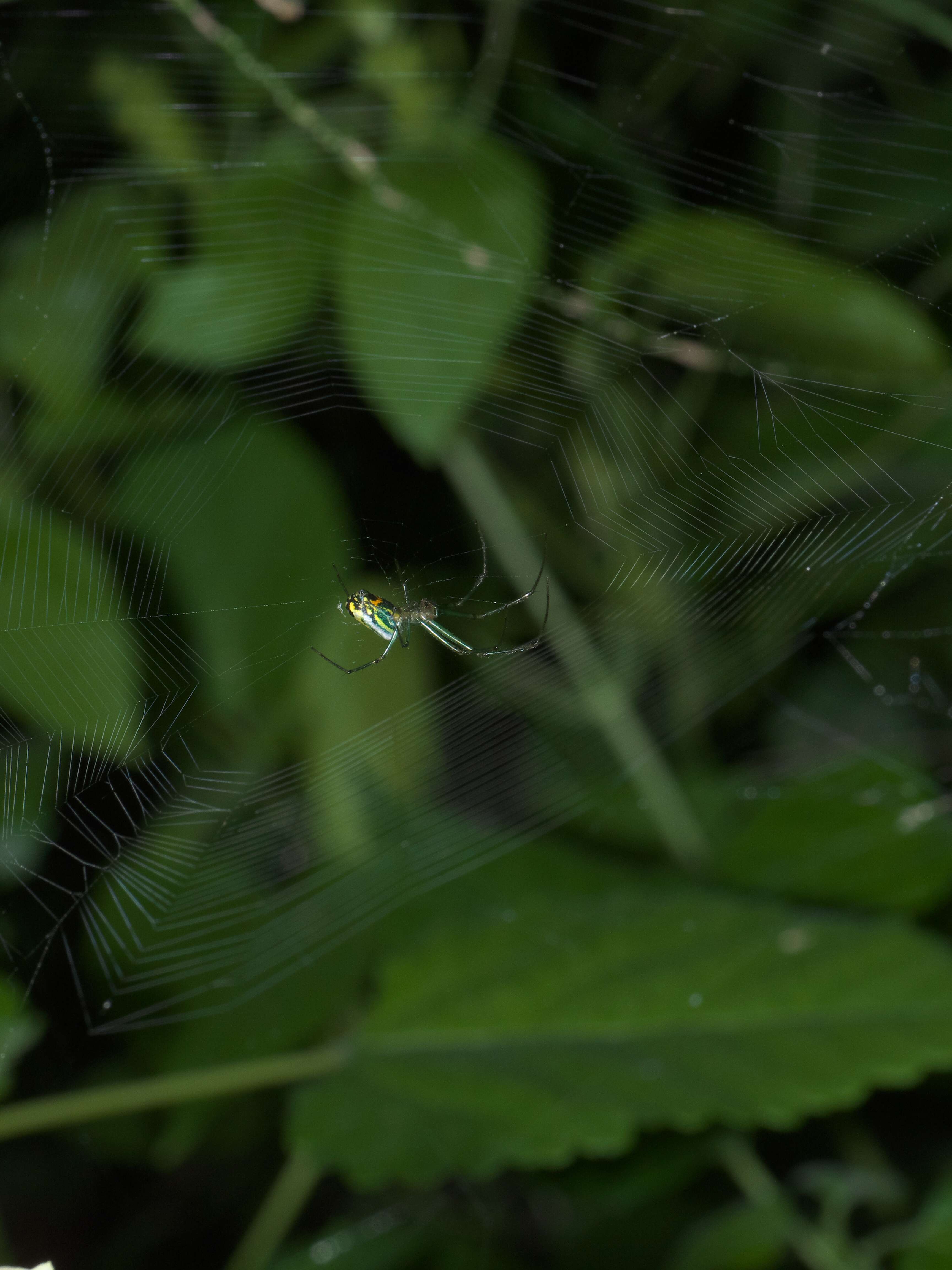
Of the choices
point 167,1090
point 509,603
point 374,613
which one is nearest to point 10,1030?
point 167,1090

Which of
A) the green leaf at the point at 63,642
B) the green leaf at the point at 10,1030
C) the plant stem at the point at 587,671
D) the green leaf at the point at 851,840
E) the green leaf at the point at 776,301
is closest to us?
the green leaf at the point at 10,1030

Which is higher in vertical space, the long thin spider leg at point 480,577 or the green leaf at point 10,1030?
the long thin spider leg at point 480,577

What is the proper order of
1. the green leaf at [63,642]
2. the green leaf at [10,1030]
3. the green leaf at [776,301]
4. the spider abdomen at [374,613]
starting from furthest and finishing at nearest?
the spider abdomen at [374,613] → the green leaf at [776,301] → the green leaf at [63,642] → the green leaf at [10,1030]

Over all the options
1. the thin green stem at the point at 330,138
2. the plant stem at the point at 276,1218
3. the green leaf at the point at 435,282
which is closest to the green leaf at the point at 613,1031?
the plant stem at the point at 276,1218

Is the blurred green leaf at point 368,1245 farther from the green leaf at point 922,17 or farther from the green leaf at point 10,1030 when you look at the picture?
the green leaf at point 922,17

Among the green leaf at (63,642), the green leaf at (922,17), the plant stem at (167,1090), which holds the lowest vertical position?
the plant stem at (167,1090)

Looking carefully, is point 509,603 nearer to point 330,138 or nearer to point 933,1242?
point 330,138

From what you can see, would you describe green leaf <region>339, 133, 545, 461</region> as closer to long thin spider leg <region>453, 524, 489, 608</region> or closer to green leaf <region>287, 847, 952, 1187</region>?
long thin spider leg <region>453, 524, 489, 608</region>
